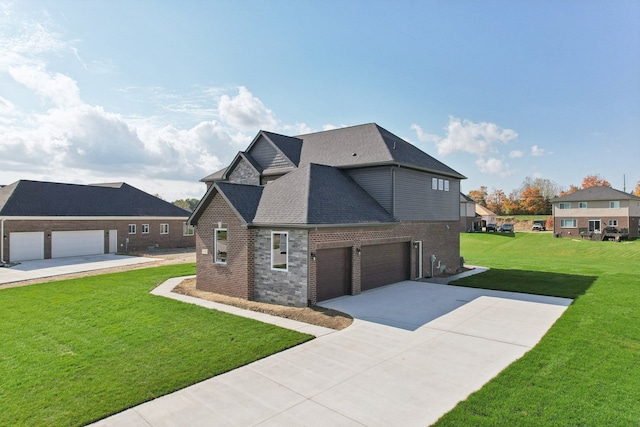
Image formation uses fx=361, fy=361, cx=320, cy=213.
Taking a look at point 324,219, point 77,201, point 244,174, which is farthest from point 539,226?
point 77,201

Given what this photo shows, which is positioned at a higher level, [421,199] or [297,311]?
[421,199]

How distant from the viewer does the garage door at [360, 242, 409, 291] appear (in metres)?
15.6

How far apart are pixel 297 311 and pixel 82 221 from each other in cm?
2541

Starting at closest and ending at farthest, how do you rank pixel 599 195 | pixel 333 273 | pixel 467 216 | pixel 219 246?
pixel 333 273
pixel 219 246
pixel 599 195
pixel 467 216

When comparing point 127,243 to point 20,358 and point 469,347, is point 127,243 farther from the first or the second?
point 469,347

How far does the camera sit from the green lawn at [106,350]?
6.23 meters

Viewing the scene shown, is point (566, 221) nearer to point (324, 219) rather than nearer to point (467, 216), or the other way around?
point (467, 216)

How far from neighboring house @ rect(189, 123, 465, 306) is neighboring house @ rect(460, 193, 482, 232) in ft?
113

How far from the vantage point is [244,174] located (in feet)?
67.2

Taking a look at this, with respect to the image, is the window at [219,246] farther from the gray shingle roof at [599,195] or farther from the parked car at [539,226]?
the parked car at [539,226]

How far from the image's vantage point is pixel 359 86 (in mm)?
19359

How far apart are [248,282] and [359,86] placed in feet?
39.4

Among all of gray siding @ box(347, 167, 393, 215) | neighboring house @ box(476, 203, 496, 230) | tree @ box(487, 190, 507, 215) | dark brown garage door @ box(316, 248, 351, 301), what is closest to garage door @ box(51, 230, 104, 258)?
gray siding @ box(347, 167, 393, 215)

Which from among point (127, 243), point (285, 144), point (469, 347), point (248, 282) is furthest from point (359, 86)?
point (127, 243)
